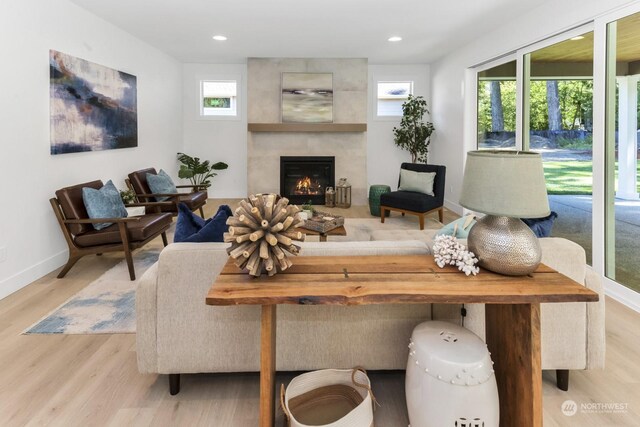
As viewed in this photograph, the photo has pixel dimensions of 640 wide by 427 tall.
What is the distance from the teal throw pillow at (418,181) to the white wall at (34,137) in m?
3.96

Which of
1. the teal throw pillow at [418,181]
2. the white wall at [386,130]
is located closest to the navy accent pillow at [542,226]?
the teal throw pillow at [418,181]

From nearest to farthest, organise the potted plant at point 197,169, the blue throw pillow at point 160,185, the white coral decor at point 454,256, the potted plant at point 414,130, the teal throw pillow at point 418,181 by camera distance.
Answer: the white coral decor at point 454,256 < the blue throw pillow at point 160,185 < the teal throw pillow at point 418,181 < the potted plant at point 197,169 < the potted plant at point 414,130

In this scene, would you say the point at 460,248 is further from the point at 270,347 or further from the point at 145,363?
the point at 145,363

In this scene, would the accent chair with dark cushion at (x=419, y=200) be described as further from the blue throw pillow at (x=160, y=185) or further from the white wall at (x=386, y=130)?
the blue throw pillow at (x=160, y=185)

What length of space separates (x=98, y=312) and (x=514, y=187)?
9.32 ft

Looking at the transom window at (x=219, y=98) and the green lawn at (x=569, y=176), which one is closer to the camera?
the green lawn at (x=569, y=176)

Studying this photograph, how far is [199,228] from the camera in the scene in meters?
2.26

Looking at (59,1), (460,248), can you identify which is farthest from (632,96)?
(59,1)

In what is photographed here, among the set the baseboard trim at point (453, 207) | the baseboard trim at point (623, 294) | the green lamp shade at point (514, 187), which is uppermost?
the green lamp shade at point (514, 187)

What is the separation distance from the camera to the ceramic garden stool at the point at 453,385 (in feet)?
5.00

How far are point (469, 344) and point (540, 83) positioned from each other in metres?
3.95

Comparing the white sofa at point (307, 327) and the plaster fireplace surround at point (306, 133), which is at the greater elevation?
the plaster fireplace surround at point (306, 133)

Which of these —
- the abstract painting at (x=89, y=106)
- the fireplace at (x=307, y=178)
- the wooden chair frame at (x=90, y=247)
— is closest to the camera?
the wooden chair frame at (x=90, y=247)

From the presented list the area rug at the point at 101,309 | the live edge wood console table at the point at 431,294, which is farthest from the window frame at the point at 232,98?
the live edge wood console table at the point at 431,294
